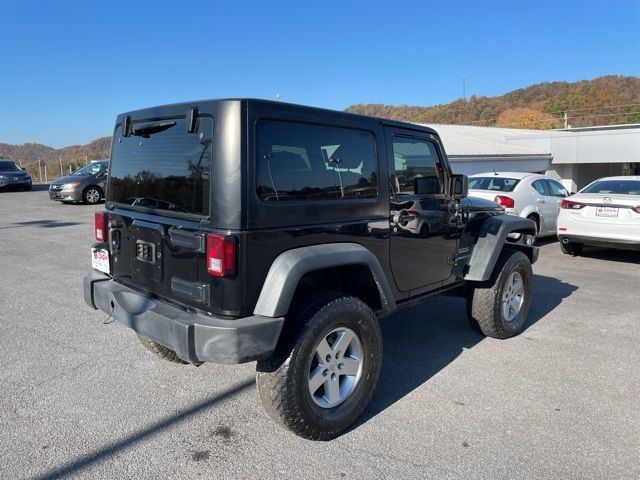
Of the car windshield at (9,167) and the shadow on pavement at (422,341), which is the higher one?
the car windshield at (9,167)

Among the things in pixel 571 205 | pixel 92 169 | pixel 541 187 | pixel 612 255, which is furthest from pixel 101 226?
A: pixel 92 169

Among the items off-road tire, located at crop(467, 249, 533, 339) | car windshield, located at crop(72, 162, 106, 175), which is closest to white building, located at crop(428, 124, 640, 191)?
off-road tire, located at crop(467, 249, 533, 339)

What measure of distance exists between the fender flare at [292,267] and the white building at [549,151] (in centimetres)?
1347

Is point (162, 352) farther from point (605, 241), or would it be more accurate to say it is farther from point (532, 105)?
point (532, 105)

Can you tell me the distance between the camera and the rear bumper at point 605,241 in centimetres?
823

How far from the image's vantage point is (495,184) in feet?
34.0

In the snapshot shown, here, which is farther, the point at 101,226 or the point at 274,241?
the point at 101,226

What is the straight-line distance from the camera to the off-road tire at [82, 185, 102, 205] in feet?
58.5

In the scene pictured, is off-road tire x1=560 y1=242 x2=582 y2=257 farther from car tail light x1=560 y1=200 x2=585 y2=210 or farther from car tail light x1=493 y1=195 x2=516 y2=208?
car tail light x1=493 y1=195 x2=516 y2=208

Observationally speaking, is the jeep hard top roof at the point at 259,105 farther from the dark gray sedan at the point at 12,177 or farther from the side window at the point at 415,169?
the dark gray sedan at the point at 12,177

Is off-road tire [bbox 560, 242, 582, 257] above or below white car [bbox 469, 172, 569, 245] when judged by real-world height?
below

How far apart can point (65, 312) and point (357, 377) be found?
3.79 metres

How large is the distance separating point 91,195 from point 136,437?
16668 mm

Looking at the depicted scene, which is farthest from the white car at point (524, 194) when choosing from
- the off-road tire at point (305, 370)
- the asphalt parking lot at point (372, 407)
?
the off-road tire at point (305, 370)
